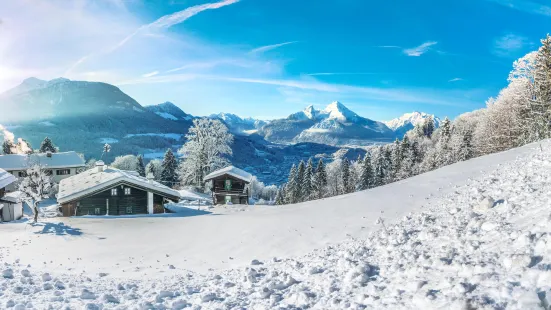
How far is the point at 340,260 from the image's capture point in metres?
9.20

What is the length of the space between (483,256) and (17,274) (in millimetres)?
13443

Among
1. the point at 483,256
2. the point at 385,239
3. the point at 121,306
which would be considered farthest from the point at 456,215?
the point at 121,306

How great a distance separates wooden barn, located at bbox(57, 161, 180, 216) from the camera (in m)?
30.9

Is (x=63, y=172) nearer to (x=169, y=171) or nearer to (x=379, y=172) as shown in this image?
(x=169, y=171)

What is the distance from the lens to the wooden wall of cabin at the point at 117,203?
103 ft

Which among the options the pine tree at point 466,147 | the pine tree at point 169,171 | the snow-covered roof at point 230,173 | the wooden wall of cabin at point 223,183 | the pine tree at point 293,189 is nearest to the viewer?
the snow-covered roof at point 230,173

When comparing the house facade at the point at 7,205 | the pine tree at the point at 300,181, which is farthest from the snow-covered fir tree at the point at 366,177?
the house facade at the point at 7,205

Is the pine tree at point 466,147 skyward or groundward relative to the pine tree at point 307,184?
skyward

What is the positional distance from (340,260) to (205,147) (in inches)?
1783

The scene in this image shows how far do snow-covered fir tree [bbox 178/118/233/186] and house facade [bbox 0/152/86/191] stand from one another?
100 feet

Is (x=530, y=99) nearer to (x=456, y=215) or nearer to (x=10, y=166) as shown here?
(x=456, y=215)

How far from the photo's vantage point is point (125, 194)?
105 feet

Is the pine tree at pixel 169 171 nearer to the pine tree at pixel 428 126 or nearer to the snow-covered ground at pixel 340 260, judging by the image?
the snow-covered ground at pixel 340 260

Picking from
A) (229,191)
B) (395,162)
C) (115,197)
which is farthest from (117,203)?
(395,162)
